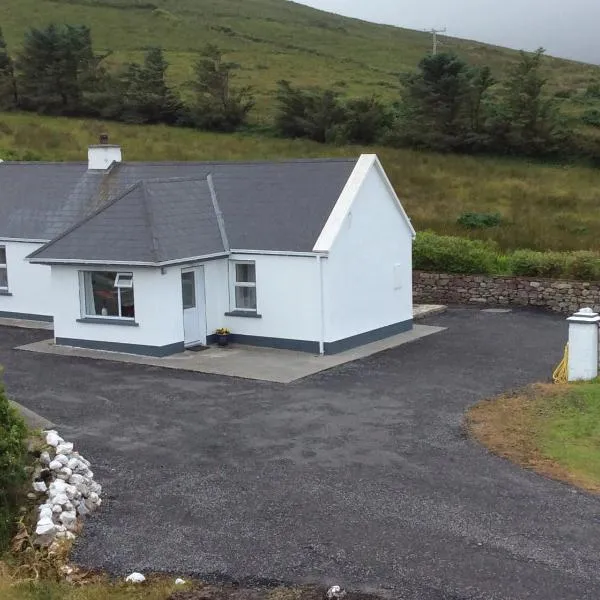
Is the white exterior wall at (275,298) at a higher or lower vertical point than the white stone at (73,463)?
higher

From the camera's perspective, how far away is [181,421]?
50.1 ft

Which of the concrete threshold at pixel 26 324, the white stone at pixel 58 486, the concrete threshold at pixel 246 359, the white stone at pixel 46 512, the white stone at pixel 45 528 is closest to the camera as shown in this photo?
the white stone at pixel 45 528

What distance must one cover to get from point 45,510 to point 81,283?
1133 centimetres

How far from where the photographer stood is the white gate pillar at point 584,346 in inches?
669

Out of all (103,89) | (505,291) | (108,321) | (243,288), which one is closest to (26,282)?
(108,321)

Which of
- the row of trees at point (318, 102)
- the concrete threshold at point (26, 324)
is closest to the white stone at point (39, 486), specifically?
the concrete threshold at point (26, 324)

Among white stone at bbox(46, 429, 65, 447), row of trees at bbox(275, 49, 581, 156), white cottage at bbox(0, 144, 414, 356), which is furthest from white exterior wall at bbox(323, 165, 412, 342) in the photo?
row of trees at bbox(275, 49, 581, 156)

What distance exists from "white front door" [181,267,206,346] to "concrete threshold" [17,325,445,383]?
499 mm

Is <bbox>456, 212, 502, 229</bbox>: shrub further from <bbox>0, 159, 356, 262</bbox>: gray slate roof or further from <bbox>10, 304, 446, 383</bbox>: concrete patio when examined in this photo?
<bbox>0, 159, 356, 262</bbox>: gray slate roof

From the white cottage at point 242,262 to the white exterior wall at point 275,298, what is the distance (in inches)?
1.1

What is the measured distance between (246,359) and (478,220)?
18.5 meters

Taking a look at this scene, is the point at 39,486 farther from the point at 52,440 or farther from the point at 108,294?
the point at 108,294

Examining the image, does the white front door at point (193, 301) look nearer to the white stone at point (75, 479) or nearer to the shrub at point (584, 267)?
the white stone at point (75, 479)

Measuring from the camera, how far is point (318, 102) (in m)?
58.1
